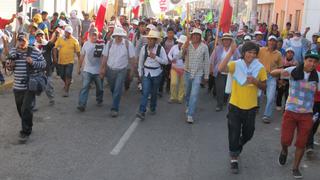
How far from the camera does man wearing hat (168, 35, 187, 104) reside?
38.3 feet

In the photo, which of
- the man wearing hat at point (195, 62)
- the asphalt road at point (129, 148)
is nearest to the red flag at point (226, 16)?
the man wearing hat at point (195, 62)

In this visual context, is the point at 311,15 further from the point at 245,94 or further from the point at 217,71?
the point at 245,94

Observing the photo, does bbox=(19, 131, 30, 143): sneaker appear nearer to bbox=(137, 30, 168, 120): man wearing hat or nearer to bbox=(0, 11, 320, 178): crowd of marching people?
bbox=(0, 11, 320, 178): crowd of marching people

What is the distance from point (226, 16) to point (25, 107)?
184 inches

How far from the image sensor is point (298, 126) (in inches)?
265

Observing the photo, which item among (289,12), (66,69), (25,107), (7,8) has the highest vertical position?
(289,12)

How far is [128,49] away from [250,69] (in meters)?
3.77

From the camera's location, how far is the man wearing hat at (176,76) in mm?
11664

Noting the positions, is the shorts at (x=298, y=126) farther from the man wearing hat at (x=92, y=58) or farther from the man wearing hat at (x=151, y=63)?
the man wearing hat at (x=92, y=58)

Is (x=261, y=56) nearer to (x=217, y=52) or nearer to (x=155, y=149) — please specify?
(x=217, y=52)

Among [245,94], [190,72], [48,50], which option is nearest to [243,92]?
[245,94]

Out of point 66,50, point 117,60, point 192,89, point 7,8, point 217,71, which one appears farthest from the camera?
point 7,8

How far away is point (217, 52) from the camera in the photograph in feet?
37.1

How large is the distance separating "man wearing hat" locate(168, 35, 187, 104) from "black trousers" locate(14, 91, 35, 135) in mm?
4442
